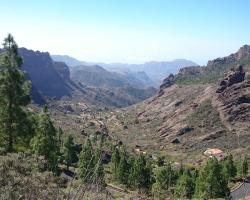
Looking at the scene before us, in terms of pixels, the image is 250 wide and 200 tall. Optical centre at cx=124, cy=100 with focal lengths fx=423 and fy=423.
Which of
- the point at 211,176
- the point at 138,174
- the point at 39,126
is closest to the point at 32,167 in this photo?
the point at 39,126

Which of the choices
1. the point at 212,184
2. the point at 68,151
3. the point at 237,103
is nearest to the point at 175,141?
the point at 237,103

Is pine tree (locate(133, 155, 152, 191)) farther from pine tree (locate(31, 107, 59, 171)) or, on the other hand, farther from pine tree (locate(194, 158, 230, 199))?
pine tree (locate(31, 107, 59, 171))

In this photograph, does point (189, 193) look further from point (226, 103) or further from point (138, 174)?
point (226, 103)

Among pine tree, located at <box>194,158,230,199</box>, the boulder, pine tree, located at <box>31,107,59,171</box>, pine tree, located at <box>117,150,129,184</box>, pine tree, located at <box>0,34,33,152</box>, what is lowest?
the boulder

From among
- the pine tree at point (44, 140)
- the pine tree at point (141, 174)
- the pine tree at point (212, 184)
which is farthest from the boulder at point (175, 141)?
the pine tree at point (44, 140)

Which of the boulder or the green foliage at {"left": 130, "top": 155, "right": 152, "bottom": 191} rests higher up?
the green foliage at {"left": 130, "top": 155, "right": 152, "bottom": 191}

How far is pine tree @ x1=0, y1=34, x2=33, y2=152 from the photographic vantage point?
29875 millimetres

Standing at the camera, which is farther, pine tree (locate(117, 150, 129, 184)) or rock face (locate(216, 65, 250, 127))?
rock face (locate(216, 65, 250, 127))

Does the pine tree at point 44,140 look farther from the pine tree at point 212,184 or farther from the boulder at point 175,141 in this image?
the boulder at point 175,141

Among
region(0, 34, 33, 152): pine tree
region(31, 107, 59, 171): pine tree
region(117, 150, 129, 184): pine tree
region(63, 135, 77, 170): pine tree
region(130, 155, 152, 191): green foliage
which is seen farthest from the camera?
region(63, 135, 77, 170): pine tree

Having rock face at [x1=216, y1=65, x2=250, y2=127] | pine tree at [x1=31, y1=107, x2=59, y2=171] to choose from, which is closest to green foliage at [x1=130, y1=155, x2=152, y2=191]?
pine tree at [x1=31, y1=107, x2=59, y2=171]

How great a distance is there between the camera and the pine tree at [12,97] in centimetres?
2988

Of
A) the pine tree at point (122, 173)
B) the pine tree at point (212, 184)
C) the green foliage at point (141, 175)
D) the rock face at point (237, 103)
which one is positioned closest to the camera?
the pine tree at point (212, 184)

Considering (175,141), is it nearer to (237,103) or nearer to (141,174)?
(237,103)
